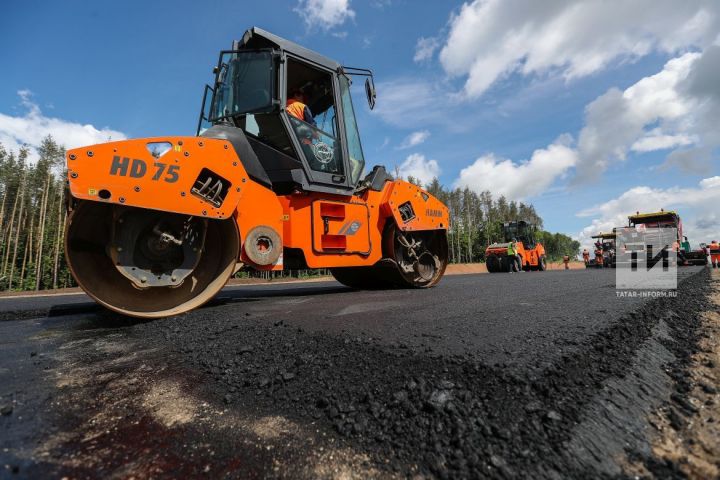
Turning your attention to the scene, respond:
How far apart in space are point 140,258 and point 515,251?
17.0 metres

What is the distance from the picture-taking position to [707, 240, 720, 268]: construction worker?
15.3 m

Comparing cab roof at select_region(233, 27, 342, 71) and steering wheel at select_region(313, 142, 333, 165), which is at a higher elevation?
cab roof at select_region(233, 27, 342, 71)

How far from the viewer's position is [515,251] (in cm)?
1745

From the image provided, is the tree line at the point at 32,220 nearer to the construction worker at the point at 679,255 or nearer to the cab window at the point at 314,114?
the cab window at the point at 314,114

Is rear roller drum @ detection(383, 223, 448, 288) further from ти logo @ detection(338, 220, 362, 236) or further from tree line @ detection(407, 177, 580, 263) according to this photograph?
tree line @ detection(407, 177, 580, 263)

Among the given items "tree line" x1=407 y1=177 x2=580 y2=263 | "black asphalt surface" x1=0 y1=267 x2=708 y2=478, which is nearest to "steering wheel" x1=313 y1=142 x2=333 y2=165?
→ "black asphalt surface" x1=0 y1=267 x2=708 y2=478

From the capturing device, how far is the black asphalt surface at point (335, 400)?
105 cm

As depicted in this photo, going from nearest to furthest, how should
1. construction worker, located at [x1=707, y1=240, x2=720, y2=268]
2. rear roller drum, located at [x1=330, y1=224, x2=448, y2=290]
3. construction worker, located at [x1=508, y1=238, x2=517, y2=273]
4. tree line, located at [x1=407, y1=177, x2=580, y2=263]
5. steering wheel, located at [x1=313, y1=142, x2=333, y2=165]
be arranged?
steering wheel, located at [x1=313, y1=142, x2=333, y2=165] < rear roller drum, located at [x1=330, y1=224, x2=448, y2=290] < construction worker, located at [x1=707, y1=240, x2=720, y2=268] < construction worker, located at [x1=508, y1=238, x2=517, y2=273] < tree line, located at [x1=407, y1=177, x2=580, y2=263]

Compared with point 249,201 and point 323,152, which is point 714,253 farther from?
point 249,201

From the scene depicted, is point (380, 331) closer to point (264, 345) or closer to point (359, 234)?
point (264, 345)

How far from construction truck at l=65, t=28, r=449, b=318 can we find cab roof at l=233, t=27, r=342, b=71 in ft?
0.05

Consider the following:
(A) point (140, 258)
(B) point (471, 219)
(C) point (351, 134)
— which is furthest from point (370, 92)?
(B) point (471, 219)

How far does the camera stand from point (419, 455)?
108cm

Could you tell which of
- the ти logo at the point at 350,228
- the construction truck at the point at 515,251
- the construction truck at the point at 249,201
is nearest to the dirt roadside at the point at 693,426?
the construction truck at the point at 249,201
